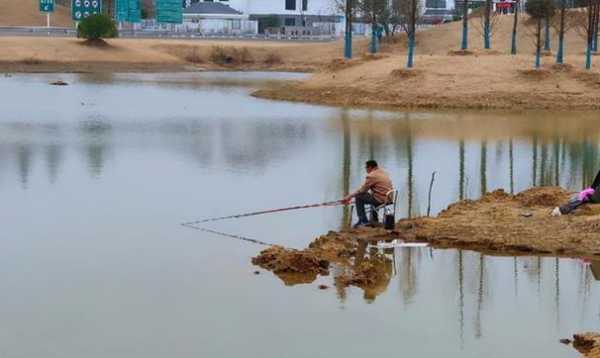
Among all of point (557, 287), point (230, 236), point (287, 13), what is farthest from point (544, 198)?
point (287, 13)

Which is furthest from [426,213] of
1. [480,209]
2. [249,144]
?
[249,144]

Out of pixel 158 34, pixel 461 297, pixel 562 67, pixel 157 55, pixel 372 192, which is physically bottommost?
pixel 461 297

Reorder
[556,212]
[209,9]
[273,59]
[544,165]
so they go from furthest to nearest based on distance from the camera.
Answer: [209,9], [273,59], [544,165], [556,212]

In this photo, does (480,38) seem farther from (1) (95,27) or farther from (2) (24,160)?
(2) (24,160)

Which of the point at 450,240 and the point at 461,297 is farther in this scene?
the point at 450,240

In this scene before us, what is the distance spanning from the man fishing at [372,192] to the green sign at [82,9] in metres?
84.3

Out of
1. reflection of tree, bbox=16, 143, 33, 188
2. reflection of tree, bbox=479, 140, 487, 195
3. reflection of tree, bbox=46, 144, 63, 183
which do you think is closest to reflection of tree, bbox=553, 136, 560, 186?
reflection of tree, bbox=479, 140, 487, 195

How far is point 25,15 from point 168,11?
1050 inches

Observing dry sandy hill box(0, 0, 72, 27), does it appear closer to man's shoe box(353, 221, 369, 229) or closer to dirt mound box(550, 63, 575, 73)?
dirt mound box(550, 63, 575, 73)

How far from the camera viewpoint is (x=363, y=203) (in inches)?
857

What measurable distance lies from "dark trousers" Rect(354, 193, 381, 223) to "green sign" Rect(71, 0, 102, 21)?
276 ft

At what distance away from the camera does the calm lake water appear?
50.9 feet

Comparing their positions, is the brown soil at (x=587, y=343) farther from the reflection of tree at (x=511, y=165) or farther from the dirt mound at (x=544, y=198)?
the reflection of tree at (x=511, y=165)

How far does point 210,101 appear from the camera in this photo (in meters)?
58.5
